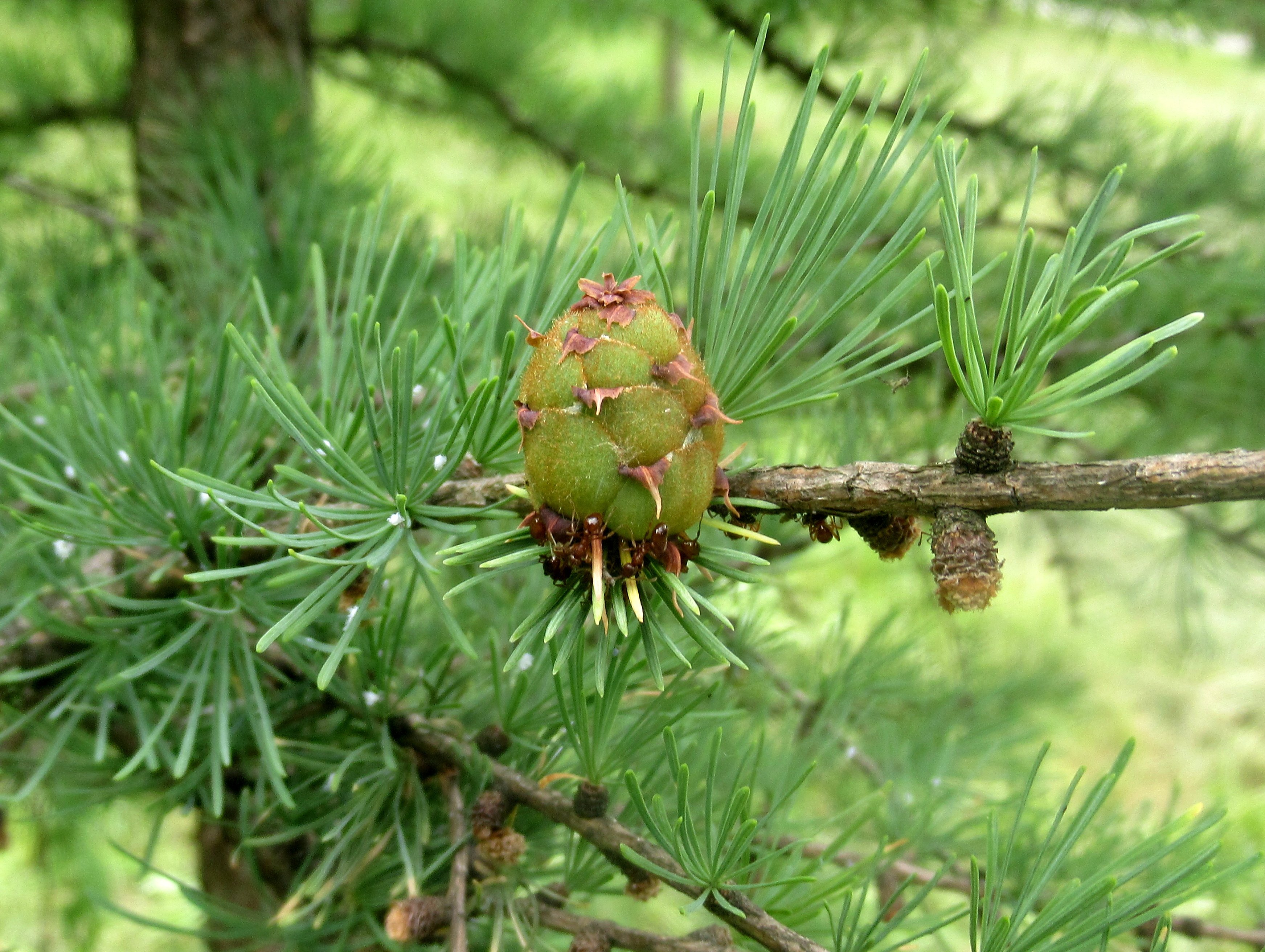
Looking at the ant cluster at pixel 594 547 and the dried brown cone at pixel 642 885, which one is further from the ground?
the ant cluster at pixel 594 547

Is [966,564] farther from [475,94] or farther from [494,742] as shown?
[475,94]

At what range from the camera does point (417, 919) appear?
35cm

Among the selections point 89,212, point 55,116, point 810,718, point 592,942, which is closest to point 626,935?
point 592,942

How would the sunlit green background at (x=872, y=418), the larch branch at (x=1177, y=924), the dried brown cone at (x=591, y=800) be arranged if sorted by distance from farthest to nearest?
the sunlit green background at (x=872, y=418)
the larch branch at (x=1177, y=924)
the dried brown cone at (x=591, y=800)

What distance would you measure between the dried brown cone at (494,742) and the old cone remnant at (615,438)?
5.8 inches

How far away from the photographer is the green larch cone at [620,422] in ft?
0.82

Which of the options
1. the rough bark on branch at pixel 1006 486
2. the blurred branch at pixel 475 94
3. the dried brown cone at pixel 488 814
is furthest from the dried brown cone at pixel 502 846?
the blurred branch at pixel 475 94

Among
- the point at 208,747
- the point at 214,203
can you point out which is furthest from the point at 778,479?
the point at 214,203

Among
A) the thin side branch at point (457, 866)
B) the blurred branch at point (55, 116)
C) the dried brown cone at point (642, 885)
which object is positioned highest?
the dried brown cone at point (642, 885)

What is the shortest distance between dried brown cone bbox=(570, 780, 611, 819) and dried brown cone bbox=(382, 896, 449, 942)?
0.23 feet

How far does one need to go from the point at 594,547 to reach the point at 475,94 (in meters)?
0.80

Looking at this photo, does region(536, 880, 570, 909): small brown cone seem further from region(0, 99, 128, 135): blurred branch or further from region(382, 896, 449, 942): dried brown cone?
region(0, 99, 128, 135): blurred branch

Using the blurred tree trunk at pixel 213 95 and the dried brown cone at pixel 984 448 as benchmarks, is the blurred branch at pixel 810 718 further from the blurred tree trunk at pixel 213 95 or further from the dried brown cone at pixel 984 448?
the blurred tree trunk at pixel 213 95

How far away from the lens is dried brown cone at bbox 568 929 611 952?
13.1 inches
